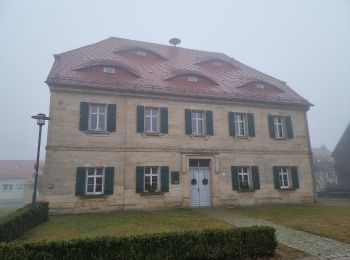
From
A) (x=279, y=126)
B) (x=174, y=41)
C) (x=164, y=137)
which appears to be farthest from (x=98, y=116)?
(x=174, y=41)

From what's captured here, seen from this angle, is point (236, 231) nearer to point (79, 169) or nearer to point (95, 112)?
point (79, 169)

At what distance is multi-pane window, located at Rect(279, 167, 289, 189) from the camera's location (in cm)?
1918

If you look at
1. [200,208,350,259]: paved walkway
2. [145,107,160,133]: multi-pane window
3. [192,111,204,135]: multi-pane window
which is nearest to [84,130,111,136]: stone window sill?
[145,107,160,133]: multi-pane window

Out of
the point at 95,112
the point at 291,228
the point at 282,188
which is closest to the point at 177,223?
the point at 291,228

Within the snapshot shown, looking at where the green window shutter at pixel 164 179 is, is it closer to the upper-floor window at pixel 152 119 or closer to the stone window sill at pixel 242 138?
the upper-floor window at pixel 152 119

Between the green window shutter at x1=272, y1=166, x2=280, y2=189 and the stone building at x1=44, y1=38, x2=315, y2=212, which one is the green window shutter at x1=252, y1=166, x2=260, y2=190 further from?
the green window shutter at x1=272, y1=166, x2=280, y2=189

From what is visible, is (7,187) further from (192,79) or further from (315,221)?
(315,221)

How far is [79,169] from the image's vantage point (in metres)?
15.1

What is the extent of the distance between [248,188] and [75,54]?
1493 cm

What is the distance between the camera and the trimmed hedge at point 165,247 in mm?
6242

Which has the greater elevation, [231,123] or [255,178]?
[231,123]

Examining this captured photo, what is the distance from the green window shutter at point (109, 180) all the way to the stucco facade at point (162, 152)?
26 cm

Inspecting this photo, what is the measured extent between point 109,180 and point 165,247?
9.24 meters

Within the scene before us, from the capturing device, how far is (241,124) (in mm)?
19172
